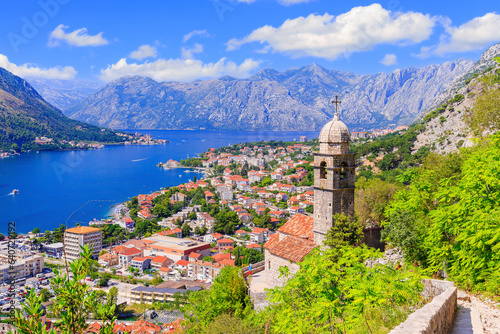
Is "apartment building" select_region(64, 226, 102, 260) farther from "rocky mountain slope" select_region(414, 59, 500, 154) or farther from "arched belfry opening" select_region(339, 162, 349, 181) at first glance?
"rocky mountain slope" select_region(414, 59, 500, 154)

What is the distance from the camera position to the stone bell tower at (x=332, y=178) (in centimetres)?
1129

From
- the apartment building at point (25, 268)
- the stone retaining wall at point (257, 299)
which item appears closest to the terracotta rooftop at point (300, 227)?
the stone retaining wall at point (257, 299)

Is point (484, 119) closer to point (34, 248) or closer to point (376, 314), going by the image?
point (376, 314)

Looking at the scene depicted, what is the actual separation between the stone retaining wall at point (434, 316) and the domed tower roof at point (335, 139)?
629cm

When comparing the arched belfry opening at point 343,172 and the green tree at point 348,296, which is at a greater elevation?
the arched belfry opening at point 343,172

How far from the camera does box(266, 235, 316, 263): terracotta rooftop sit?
37.0 ft

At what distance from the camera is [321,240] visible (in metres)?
11.5

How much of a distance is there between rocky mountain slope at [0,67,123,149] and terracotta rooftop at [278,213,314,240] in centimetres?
11716

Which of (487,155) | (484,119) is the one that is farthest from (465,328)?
(484,119)

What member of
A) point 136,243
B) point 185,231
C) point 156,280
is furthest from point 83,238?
point 185,231

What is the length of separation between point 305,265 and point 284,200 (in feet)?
163

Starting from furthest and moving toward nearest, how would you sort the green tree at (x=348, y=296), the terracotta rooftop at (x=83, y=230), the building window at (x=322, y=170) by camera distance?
the terracotta rooftop at (x=83, y=230) → the building window at (x=322, y=170) → the green tree at (x=348, y=296)

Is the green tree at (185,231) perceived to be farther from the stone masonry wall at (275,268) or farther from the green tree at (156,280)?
the stone masonry wall at (275,268)

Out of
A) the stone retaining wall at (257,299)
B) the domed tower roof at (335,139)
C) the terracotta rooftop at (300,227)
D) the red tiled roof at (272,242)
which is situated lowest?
the stone retaining wall at (257,299)
